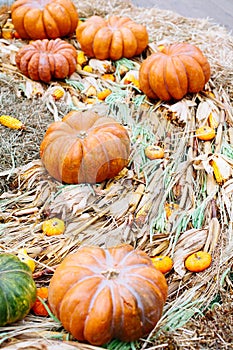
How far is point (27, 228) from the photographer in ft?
10.7

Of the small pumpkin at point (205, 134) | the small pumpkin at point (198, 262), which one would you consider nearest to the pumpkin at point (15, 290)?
the small pumpkin at point (198, 262)

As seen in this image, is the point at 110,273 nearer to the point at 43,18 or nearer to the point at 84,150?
the point at 84,150

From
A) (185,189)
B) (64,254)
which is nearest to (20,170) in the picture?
(64,254)

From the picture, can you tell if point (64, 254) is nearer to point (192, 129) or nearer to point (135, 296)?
point (135, 296)

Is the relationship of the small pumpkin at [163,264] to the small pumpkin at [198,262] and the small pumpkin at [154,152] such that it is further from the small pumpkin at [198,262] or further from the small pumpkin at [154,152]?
the small pumpkin at [154,152]

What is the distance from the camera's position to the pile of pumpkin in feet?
8.36

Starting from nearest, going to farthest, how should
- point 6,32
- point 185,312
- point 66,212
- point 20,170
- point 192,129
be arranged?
point 185,312 → point 66,212 → point 20,170 → point 192,129 → point 6,32

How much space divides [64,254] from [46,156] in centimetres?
67

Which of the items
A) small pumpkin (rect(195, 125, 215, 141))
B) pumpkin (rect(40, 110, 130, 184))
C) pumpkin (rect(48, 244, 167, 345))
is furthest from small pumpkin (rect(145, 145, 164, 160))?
pumpkin (rect(48, 244, 167, 345))

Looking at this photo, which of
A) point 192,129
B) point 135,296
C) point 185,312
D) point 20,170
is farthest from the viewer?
point 192,129

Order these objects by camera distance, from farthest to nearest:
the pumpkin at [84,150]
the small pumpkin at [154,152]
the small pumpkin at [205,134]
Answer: the small pumpkin at [205,134], the small pumpkin at [154,152], the pumpkin at [84,150]

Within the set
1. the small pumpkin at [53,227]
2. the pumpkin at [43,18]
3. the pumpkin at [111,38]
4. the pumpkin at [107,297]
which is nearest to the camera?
the pumpkin at [107,297]

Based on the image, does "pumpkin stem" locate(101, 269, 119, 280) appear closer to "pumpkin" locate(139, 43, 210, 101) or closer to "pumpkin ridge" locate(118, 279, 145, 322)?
"pumpkin ridge" locate(118, 279, 145, 322)

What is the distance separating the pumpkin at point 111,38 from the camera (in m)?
4.60
